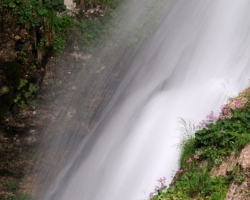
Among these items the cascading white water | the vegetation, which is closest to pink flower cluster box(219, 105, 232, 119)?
the vegetation

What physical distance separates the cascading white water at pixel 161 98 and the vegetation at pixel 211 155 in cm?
39

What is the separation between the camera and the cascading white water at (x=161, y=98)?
16.4ft

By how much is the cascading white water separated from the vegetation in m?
0.39

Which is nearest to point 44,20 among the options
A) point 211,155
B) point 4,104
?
point 4,104

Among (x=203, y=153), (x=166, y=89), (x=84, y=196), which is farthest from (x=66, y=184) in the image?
(x=203, y=153)

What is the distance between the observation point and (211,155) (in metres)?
4.01

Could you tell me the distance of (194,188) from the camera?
3.76 m

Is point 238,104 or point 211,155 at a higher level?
point 238,104

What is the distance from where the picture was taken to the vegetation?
368 centimetres

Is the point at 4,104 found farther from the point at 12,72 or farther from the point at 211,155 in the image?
the point at 211,155

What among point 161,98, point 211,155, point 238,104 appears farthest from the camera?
point 161,98

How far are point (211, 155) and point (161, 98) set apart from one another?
1769mm

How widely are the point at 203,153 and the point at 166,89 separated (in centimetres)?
181

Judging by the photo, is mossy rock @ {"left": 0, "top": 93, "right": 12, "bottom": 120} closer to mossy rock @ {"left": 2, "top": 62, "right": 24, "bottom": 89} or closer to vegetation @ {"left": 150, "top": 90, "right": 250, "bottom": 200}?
mossy rock @ {"left": 2, "top": 62, "right": 24, "bottom": 89}
